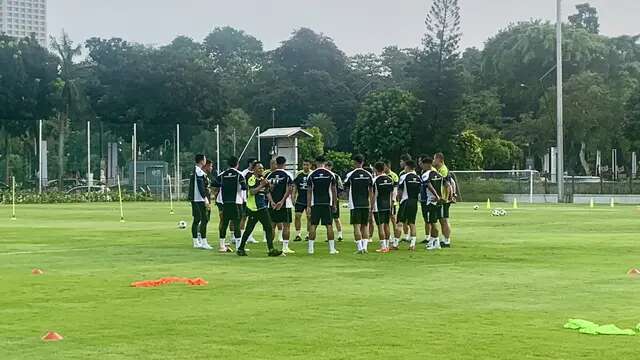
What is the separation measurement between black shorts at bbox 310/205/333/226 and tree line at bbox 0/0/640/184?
62692 millimetres

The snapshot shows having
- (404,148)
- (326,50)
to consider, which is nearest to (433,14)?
(404,148)

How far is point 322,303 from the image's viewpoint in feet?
43.1

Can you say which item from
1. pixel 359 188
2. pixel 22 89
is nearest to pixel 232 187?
pixel 359 188

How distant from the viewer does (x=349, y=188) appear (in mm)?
21891

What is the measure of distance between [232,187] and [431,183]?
447 cm

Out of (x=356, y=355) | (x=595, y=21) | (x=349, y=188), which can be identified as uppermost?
(x=595, y=21)

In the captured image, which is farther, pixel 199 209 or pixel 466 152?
pixel 466 152

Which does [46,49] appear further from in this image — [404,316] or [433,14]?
[404,316]

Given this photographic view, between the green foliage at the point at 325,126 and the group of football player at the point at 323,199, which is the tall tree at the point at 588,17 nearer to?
the green foliage at the point at 325,126

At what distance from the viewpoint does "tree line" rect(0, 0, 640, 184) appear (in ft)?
279

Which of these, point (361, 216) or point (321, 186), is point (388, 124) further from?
point (321, 186)

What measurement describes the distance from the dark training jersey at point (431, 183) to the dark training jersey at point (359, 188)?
1578 millimetres

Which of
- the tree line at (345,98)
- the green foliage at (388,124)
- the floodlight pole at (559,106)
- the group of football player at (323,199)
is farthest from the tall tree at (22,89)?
the group of football player at (323,199)

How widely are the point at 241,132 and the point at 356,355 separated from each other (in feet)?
297
